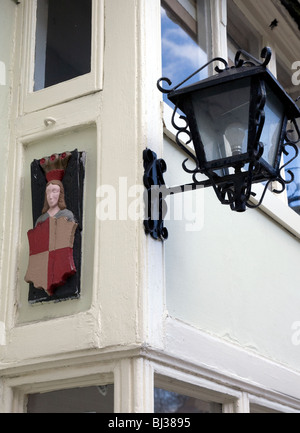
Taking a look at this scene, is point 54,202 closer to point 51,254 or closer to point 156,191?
point 51,254

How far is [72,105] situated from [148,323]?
1.19 m

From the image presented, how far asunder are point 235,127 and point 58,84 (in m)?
1.07

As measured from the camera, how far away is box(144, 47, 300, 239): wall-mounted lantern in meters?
3.21

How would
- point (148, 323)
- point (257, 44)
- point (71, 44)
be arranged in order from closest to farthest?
point (148, 323), point (71, 44), point (257, 44)

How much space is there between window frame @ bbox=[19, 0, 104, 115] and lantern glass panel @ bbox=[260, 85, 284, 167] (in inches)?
33.4

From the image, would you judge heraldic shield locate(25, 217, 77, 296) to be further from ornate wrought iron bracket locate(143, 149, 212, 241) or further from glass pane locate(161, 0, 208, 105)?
glass pane locate(161, 0, 208, 105)

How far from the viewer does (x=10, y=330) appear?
3.53 meters

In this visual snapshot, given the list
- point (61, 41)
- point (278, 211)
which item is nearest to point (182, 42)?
point (61, 41)

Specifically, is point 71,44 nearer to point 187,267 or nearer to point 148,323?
point 187,267

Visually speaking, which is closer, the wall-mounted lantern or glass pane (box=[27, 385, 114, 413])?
the wall-mounted lantern

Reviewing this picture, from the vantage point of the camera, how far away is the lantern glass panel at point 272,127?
3336 millimetres

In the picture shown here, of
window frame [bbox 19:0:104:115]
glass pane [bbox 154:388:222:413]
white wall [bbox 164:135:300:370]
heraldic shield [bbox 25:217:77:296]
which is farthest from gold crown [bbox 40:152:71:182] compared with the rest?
glass pane [bbox 154:388:222:413]

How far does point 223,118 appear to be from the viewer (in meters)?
3.30
